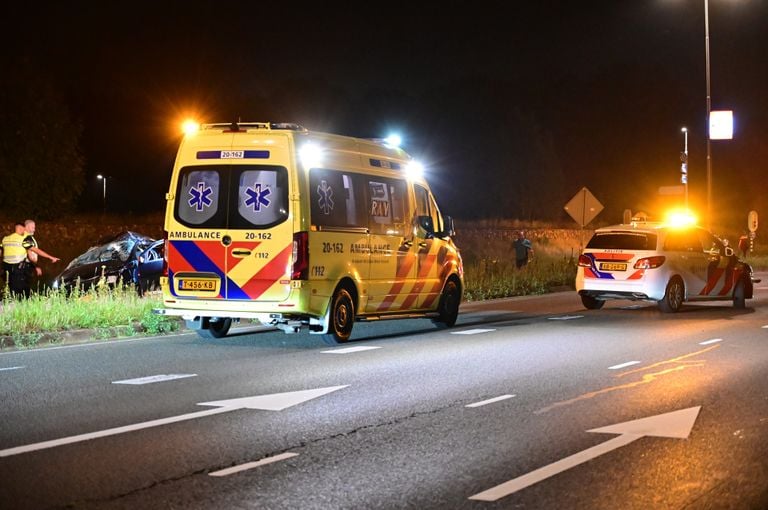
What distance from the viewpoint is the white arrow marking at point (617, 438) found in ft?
20.3

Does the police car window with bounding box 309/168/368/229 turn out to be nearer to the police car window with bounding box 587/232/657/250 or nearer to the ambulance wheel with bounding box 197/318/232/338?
the ambulance wheel with bounding box 197/318/232/338

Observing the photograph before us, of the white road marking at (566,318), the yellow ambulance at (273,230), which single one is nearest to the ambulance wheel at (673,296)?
the white road marking at (566,318)

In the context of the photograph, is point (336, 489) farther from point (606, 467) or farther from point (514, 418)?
point (514, 418)

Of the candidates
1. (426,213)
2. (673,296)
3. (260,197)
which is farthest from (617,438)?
(673,296)

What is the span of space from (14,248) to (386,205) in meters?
7.71

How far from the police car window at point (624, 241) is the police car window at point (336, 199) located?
7.26m

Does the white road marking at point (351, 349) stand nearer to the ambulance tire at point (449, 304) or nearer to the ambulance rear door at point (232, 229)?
the ambulance rear door at point (232, 229)

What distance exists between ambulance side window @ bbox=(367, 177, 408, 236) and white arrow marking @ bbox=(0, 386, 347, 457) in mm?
5228

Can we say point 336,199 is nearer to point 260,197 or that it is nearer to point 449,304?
point 260,197

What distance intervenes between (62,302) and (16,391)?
276 inches

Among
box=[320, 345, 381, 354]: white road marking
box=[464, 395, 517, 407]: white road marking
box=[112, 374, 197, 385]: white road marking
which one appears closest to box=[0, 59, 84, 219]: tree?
box=[320, 345, 381, 354]: white road marking

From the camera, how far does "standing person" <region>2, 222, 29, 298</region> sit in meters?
19.5

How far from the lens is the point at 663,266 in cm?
2014

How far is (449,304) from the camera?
1731 cm
